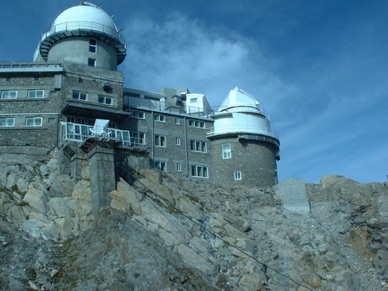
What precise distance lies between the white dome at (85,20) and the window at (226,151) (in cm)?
1704

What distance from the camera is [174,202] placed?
41.2m

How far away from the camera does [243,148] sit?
5494 cm

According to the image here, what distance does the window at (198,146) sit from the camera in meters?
53.9

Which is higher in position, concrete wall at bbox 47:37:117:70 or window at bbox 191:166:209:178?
concrete wall at bbox 47:37:117:70

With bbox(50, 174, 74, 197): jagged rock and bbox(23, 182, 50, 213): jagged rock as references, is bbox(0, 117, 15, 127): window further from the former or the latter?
bbox(23, 182, 50, 213): jagged rock

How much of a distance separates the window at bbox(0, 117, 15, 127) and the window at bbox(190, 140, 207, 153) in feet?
61.7

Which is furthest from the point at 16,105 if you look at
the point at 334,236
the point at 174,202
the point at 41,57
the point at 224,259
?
the point at 334,236

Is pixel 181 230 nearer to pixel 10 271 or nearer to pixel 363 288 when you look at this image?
pixel 10 271

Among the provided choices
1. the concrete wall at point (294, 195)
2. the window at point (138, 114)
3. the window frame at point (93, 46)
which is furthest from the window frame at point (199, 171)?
the window frame at point (93, 46)

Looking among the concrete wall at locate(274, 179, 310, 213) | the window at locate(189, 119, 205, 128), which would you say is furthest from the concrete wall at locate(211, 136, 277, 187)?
the concrete wall at locate(274, 179, 310, 213)

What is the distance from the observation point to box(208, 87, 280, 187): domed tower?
53.8 metres

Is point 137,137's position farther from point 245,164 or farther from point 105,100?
point 245,164

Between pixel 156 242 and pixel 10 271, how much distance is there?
32.5 feet

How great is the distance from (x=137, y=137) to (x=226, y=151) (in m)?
10.8
